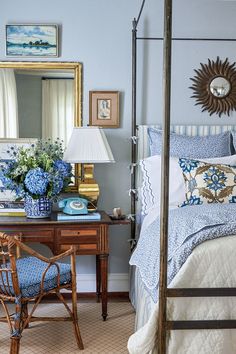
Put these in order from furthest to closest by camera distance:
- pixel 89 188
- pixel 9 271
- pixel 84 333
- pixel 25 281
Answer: pixel 89 188, pixel 84 333, pixel 25 281, pixel 9 271

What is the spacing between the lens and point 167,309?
2.24 m

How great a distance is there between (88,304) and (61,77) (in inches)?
68.9

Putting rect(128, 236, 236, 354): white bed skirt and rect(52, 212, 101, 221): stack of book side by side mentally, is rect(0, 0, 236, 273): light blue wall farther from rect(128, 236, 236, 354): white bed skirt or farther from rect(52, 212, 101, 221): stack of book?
rect(128, 236, 236, 354): white bed skirt

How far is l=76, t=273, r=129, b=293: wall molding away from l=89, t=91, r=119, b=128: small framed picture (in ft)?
3.93

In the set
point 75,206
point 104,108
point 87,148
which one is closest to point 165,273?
point 75,206

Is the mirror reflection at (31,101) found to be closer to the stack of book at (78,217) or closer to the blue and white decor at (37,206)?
the blue and white decor at (37,206)

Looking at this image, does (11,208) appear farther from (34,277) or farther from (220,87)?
(220,87)

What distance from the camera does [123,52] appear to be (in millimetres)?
3844

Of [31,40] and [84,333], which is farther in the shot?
[31,40]

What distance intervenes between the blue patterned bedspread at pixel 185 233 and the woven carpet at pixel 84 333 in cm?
63

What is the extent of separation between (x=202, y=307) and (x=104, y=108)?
2003 millimetres

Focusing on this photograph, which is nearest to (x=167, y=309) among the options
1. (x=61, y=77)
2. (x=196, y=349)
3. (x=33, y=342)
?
(x=196, y=349)

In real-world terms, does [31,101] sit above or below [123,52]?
below

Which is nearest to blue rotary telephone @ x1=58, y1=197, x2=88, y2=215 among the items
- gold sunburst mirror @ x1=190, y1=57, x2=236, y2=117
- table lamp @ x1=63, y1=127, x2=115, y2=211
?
table lamp @ x1=63, y1=127, x2=115, y2=211
